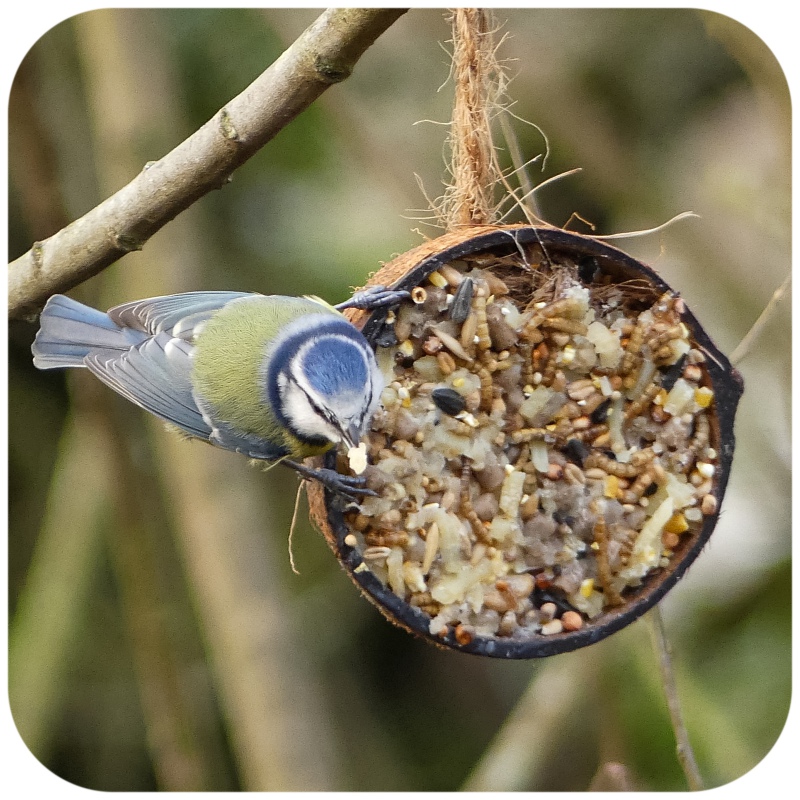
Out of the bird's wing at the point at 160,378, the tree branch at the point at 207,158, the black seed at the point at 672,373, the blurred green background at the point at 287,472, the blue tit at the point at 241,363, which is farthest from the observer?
the blurred green background at the point at 287,472

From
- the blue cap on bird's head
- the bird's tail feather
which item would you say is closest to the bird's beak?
the blue cap on bird's head

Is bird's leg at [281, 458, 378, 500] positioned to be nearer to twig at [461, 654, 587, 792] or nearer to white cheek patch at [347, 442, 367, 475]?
white cheek patch at [347, 442, 367, 475]

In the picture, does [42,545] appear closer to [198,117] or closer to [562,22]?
[198,117]

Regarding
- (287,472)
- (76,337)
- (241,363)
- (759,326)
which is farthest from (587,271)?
(287,472)

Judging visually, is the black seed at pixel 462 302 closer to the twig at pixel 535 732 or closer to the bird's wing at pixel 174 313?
the bird's wing at pixel 174 313

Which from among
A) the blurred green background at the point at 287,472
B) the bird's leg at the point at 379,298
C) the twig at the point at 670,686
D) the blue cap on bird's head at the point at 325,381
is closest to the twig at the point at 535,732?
the blurred green background at the point at 287,472

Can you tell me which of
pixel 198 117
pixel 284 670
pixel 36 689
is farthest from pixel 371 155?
pixel 36 689

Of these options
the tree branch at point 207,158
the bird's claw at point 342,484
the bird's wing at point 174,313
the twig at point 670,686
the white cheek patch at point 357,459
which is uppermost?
the tree branch at point 207,158
